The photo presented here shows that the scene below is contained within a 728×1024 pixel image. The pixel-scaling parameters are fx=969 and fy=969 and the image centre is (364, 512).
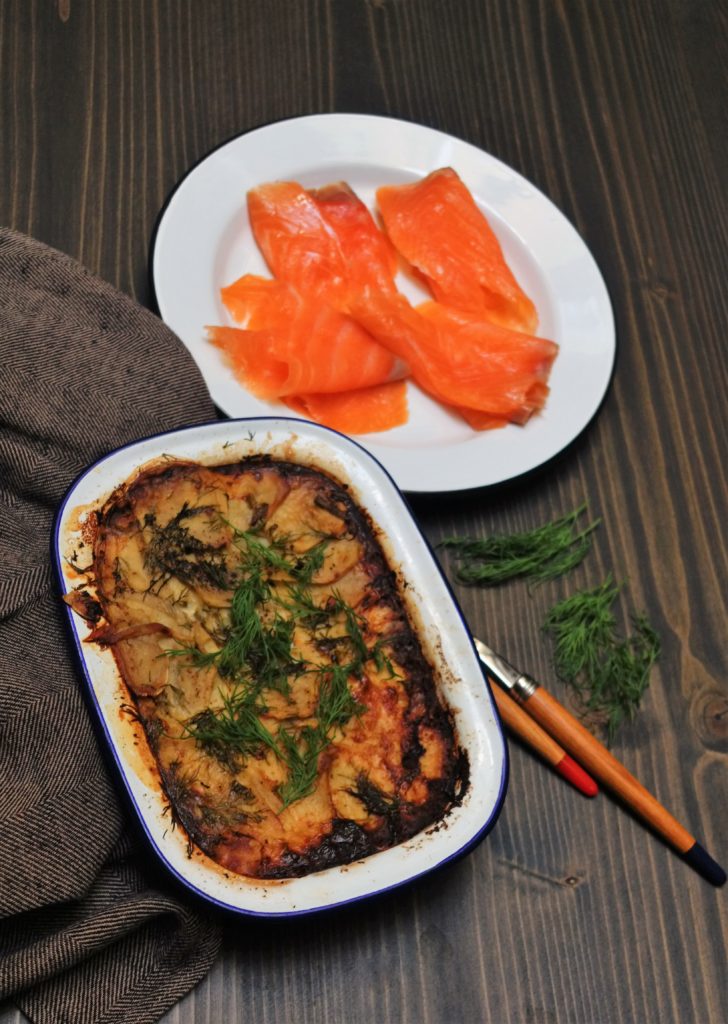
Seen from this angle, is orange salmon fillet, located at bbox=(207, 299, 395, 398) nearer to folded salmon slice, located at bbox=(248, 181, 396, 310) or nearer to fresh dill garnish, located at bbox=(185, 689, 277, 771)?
folded salmon slice, located at bbox=(248, 181, 396, 310)

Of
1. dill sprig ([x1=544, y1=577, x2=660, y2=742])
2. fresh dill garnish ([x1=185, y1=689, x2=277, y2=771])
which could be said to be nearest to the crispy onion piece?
fresh dill garnish ([x1=185, y1=689, x2=277, y2=771])

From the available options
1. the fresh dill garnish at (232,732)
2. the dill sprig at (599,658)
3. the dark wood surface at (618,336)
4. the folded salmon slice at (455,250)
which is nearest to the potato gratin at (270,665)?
the fresh dill garnish at (232,732)

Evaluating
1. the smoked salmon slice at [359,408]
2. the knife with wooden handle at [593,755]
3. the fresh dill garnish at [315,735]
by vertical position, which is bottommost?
the knife with wooden handle at [593,755]

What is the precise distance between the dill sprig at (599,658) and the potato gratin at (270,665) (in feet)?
1.53

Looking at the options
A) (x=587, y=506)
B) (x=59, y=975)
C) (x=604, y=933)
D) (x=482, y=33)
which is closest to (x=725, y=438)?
(x=587, y=506)

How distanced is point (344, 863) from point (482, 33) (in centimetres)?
230

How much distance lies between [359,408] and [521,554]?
48 centimetres

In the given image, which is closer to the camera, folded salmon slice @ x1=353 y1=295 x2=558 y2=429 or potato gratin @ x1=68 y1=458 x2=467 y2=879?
potato gratin @ x1=68 y1=458 x2=467 y2=879

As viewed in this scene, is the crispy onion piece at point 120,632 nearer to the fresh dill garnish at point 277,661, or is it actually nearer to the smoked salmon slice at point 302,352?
the fresh dill garnish at point 277,661

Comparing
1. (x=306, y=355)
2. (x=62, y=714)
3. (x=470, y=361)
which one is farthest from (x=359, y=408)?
(x=62, y=714)

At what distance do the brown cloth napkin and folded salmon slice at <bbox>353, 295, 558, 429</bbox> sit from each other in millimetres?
515

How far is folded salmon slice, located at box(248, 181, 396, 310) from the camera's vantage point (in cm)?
221

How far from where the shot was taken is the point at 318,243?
7.27 feet

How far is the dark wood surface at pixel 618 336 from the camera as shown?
5.83 feet
